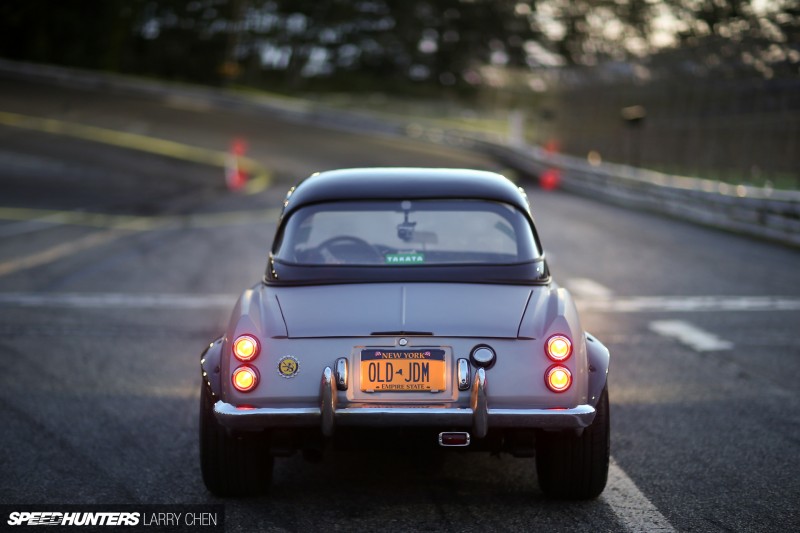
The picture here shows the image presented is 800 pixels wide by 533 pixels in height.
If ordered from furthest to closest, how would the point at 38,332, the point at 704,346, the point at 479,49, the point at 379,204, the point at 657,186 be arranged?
the point at 479,49 → the point at 657,186 → the point at 38,332 → the point at 704,346 → the point at 379,204

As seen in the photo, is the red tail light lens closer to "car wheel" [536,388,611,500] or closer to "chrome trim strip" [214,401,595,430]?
"chrome trim strip" [214,401,595,430]

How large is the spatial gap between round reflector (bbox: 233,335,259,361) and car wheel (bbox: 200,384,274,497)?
29 centimetres

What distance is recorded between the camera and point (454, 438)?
5.06 metres

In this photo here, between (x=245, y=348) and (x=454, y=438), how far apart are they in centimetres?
103

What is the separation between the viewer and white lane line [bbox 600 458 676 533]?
5.07 meters

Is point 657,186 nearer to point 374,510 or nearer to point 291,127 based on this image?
point 374,510

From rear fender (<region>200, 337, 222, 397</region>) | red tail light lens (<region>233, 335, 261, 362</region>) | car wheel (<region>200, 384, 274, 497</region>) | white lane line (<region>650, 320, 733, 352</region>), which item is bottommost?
white lane line (<region>650, 320, 733, 352</region>)

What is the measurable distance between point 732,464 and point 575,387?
5.01ft

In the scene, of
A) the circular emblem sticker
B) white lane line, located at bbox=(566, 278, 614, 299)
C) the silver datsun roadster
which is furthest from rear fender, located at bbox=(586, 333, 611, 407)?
white lane line, located at bbox=(566, 278, 614, 299)

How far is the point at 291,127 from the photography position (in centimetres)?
4728

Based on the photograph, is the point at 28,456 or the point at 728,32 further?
the point at 728,32

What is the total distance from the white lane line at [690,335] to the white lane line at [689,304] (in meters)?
0.85

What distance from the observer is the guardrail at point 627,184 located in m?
19.7

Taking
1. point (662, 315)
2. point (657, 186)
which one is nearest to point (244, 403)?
point (662, 315)
